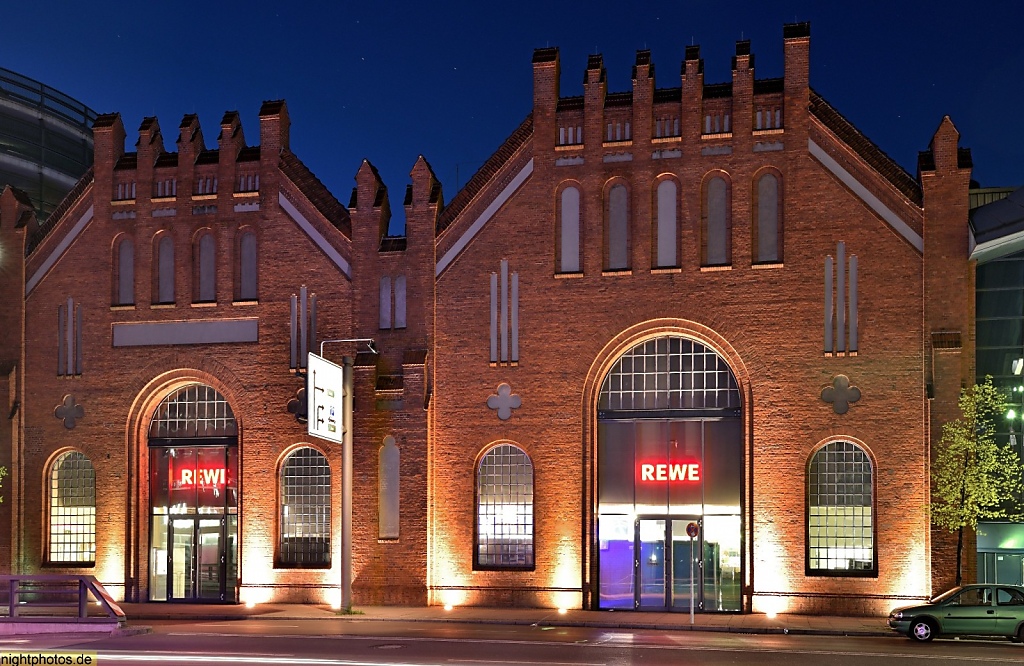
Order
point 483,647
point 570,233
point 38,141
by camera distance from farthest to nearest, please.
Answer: point 38,141, point 570,233, point 483,647

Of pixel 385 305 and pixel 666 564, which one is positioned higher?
pixel 385 305

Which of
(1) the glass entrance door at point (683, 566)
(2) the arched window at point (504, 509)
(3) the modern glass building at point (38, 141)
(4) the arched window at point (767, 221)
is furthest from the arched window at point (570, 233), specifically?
(3) the modern glass building at point (38, 141)

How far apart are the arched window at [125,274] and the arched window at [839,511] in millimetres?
20711

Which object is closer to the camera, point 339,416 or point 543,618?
point 543,618

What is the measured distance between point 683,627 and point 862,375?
803cm

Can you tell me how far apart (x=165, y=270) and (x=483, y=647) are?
17632 mm

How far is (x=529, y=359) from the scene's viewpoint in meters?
31.4

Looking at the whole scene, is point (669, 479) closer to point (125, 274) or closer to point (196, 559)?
point (196, 559)

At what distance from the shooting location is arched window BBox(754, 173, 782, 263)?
3019 centimetres

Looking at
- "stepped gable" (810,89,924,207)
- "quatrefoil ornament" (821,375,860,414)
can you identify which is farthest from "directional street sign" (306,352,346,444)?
"stepped gable" (810,89,924,207)

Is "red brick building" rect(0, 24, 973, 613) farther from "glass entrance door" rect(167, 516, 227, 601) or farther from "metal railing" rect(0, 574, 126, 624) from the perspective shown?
"metal railing" rect(0, 574, 126, 624)

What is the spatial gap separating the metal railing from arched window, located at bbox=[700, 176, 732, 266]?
17.1 m

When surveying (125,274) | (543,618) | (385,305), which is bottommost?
(543,618)

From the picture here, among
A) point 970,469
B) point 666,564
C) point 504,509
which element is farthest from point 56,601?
point 970,469
